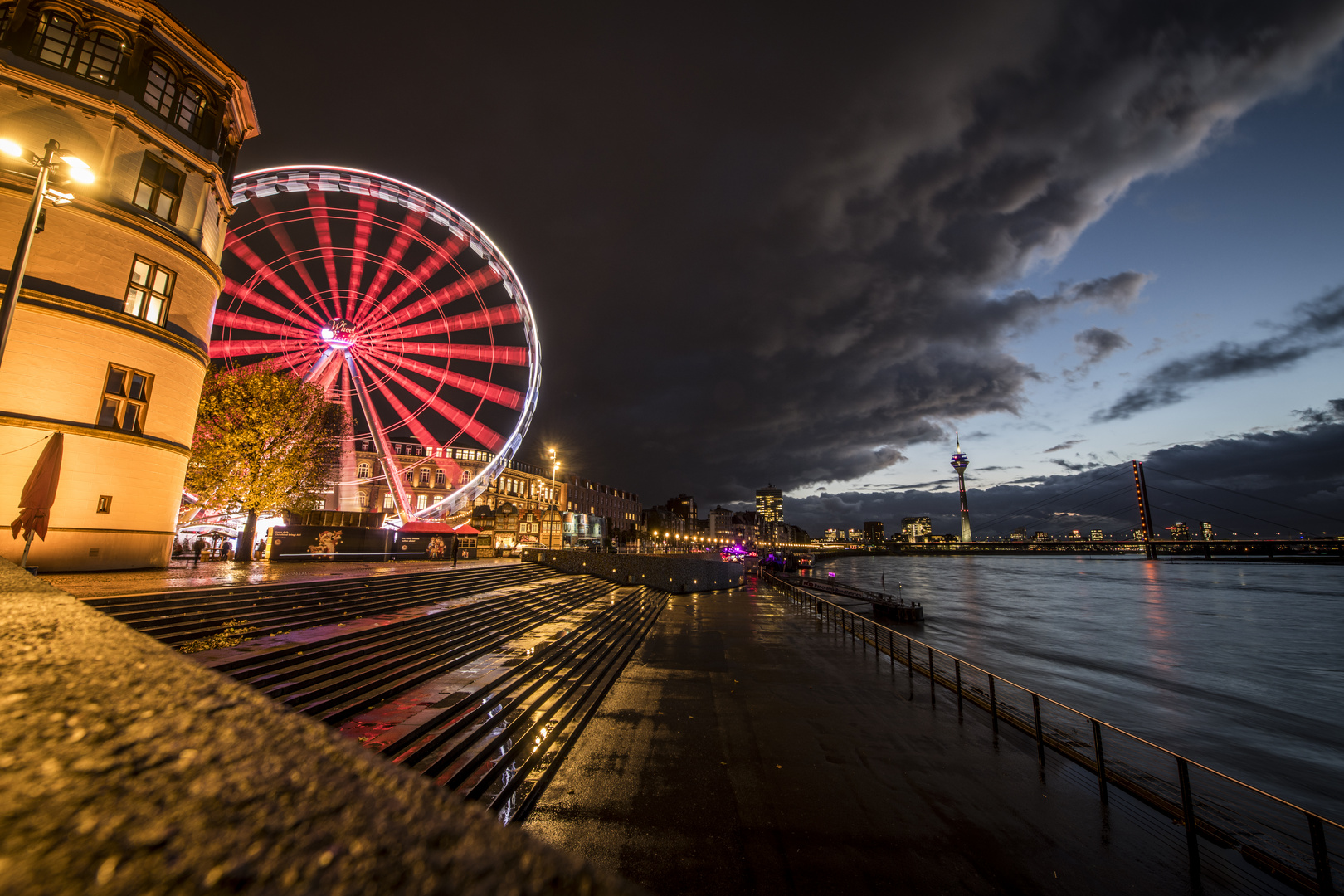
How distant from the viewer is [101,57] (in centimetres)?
1673

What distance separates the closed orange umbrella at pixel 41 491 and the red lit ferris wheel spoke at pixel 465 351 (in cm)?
1948

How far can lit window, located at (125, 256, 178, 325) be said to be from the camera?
54.3 feet

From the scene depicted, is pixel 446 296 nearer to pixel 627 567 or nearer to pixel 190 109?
pixel 190 109

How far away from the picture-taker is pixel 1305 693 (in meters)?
22.9

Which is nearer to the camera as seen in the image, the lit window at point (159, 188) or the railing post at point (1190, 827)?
the railing post at point (1190, 827)

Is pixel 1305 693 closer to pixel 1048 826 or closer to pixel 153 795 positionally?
pixel 1048 826

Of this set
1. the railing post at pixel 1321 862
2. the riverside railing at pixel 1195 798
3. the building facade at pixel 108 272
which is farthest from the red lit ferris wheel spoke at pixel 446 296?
the railing post at pixel 1321 862

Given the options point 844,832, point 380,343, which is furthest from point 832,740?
point 380,343

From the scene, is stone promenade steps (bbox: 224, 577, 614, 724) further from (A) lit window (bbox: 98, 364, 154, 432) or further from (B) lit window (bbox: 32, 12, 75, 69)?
(B) lit window (bbox: 32, 12, 75, 69)

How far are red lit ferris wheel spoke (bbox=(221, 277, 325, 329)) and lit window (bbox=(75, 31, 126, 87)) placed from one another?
38.8 ft

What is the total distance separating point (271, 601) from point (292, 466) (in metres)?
14.8

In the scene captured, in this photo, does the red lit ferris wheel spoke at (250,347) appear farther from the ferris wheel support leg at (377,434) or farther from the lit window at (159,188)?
the lit window at (159,188)

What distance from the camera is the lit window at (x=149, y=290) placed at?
16.6 metres

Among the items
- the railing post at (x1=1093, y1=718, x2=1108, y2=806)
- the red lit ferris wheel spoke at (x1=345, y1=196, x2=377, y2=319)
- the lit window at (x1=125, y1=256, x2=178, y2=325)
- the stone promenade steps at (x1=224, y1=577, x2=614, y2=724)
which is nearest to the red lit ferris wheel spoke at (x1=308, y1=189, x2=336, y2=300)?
the red lit ferris wheel spoke at (x1=345, y1=196, x2=377, y2=319)
